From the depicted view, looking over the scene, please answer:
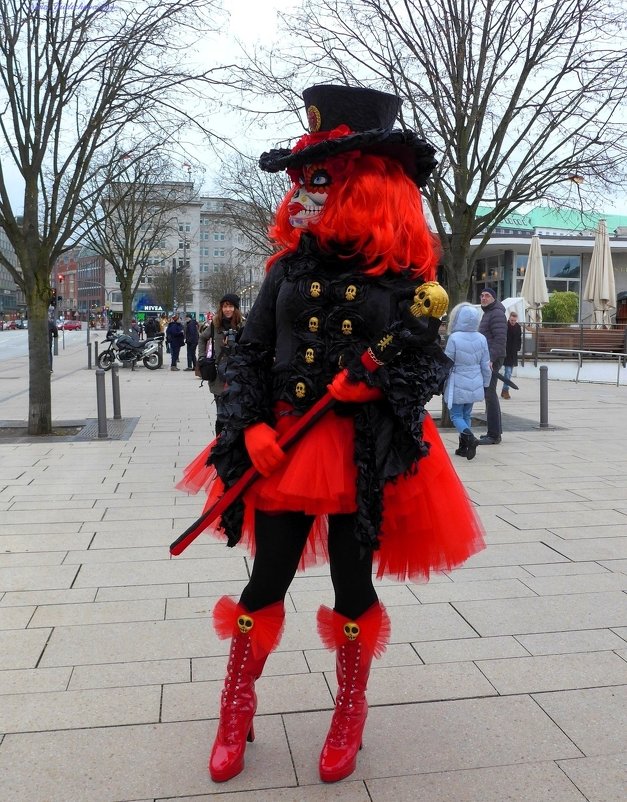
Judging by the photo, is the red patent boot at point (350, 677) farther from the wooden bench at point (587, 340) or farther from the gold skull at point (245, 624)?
the wooden bench at point (587, 340)

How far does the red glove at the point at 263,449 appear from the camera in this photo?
228cm

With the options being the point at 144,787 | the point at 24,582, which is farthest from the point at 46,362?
the point at 144,787

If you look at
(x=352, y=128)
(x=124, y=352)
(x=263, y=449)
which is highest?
(x=352, y=128)

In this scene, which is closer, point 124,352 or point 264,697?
point 264,697

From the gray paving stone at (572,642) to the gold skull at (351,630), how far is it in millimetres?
1189

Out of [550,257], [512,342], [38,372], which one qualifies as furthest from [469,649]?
[550,257]

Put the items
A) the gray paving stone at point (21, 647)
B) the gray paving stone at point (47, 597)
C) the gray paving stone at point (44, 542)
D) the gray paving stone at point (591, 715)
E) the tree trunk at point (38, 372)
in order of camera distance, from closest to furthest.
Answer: the gray paving stone at point (591, 715) → the gray paving stone at point (21, 647) → the gray paving stone at point (47, 597) → the gray paving stone at point (44, 542) → the tree trunk at point (38, 372)

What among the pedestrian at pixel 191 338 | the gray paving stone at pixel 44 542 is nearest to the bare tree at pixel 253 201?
the pedestrian at pixel 191 338

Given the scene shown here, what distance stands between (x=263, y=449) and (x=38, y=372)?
8.10m

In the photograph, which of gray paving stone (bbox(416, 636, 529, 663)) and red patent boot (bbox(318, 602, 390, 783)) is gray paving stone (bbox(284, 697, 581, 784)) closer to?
red patent boot (bbox(318, 602, 390, 783))

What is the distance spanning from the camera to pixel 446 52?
30.9ft

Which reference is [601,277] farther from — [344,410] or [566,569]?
[344,410]

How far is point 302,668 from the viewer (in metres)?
3.12

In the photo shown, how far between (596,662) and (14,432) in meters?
8.43
